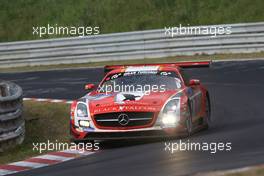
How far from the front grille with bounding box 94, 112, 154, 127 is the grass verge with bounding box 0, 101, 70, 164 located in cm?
116

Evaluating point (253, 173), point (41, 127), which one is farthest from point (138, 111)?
point (253, 173)

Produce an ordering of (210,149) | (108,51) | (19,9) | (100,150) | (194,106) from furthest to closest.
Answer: (19,9)
(108,51)
(194,106)
(100,150)
(210,149)

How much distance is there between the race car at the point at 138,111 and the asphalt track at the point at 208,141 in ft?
0.75

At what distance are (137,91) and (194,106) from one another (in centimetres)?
100

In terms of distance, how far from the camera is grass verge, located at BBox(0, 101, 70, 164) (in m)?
12.8

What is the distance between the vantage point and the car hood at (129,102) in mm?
12336

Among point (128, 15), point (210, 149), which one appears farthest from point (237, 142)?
point (128, 15)

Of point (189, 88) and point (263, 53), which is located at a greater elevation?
point (189, 88)

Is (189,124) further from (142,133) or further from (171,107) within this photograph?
(142,133)

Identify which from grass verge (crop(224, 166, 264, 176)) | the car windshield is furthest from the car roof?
grass verge (crop(224, 166, 264, 176))

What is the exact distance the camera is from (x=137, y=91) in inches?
511

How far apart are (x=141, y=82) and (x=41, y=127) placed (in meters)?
2.66

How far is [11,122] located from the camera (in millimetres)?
13109

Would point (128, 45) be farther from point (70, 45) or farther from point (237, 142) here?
point (237, 142)
